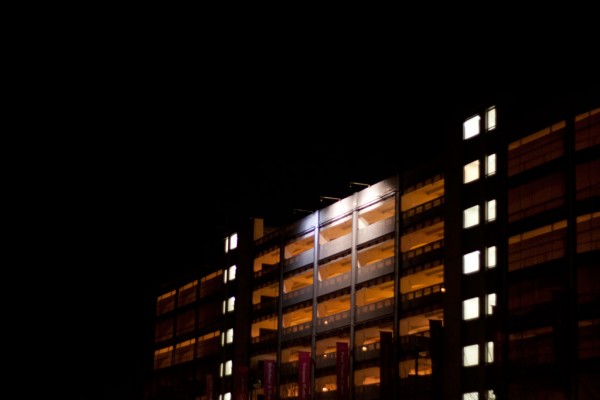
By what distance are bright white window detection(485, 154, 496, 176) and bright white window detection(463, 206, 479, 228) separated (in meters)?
3.40

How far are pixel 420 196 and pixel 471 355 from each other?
2117 centimetres

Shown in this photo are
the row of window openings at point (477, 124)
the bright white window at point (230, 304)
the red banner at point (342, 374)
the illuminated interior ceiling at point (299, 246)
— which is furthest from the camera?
the bright white window at point (230, 304)

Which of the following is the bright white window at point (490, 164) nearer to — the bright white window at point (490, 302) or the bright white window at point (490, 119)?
the bright white window at point (490, 119)

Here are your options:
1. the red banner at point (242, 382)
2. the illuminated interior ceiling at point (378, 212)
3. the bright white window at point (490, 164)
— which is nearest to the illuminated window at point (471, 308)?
the bright white window at point (490, 164)

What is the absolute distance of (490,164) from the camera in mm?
82562

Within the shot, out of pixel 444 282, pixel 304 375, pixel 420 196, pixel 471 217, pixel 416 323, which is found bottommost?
pixel 304 375

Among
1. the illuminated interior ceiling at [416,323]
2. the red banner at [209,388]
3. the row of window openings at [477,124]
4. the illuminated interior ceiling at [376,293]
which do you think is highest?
the row of window openings at [477,124]

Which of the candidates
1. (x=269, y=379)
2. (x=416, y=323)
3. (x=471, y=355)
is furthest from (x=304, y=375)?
(x=471, y=355)

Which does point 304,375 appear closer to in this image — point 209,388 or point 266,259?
point 209,388

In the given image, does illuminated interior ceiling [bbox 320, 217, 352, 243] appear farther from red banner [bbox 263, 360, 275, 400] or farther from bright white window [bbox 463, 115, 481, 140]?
bright white window [bbox 463, 115, 481, 140]

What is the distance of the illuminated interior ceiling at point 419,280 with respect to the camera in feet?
309

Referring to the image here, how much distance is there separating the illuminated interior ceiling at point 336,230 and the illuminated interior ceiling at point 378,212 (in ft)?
10.7

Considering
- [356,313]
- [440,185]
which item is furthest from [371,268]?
[440,185]

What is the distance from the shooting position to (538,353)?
75250 millimetres
